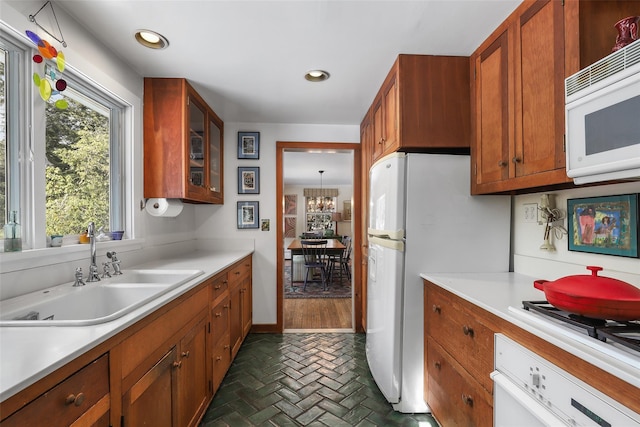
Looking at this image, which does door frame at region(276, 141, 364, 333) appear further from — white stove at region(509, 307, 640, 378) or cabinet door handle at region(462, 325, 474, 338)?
white stove at region(509, 307, 640, 378)

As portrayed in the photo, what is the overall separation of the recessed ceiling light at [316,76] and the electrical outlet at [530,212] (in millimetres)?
1574

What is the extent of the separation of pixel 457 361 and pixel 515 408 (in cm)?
42

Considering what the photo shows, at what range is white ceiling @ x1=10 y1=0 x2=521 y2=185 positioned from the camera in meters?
1.41

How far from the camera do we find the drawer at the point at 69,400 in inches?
25.3

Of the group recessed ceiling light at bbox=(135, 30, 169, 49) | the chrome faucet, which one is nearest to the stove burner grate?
the chrome faucet

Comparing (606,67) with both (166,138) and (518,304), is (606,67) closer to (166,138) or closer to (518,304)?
(518,304)

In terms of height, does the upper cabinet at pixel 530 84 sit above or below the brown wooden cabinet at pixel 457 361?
above

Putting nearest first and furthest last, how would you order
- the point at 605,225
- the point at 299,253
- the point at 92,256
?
the point at 605,225 → the point at 92,256 → the point at 299,253

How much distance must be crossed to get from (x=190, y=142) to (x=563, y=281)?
91.7 inches

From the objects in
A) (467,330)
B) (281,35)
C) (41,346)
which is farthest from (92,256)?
(467,330)

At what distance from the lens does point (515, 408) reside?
3.34 feet

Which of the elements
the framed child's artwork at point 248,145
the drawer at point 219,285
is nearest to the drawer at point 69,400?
the drawer at point 219,285

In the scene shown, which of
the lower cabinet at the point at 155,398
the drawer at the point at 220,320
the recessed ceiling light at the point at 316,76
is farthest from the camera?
the recessed ceiling light at the point at 316,76

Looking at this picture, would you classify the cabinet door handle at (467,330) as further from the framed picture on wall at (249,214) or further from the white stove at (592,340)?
the framed picture on wall at (249,214)
